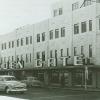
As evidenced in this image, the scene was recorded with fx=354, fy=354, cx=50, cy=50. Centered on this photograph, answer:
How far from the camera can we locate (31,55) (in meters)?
57.6

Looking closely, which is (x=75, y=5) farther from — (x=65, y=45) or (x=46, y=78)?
(x=46, y=78)

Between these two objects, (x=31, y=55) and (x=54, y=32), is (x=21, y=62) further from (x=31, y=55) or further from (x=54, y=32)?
(x=54, y=32)

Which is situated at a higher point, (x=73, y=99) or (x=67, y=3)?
(x=67, y=3)

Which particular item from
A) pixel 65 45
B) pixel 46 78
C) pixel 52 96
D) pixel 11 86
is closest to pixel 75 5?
pixel 65 45

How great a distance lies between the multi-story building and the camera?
42094 mm

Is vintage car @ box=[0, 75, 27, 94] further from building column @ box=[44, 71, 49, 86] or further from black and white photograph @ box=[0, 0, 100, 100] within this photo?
building column @ box=[44, 71, 49, 86]

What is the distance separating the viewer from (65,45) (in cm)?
4822

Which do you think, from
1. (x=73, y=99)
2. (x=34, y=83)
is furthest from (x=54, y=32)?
(x=73, y=99)

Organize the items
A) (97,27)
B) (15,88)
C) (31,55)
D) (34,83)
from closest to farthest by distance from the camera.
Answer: (15,88) < (97,27) < (34,83) < (31,55)

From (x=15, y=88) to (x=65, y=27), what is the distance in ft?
61.8

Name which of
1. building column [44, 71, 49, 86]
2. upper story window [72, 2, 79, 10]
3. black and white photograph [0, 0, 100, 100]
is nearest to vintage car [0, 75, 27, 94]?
black and white photograph [0, 0, 100, 100]

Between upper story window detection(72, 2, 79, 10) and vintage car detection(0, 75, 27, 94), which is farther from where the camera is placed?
upper story window detection(72, 2, 79, 10)

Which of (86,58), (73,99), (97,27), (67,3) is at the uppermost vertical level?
(67,3)

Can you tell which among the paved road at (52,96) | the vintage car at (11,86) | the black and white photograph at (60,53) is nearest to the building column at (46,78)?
the black and white photograph at (60,53)
